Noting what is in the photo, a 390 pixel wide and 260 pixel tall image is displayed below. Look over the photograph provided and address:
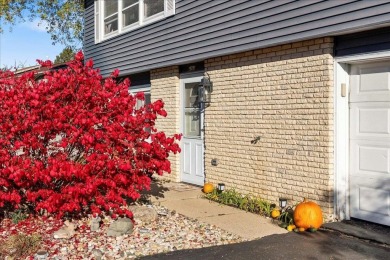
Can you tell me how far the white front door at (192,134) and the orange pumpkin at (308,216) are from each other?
3648mm

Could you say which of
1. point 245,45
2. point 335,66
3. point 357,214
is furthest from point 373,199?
point 245,45

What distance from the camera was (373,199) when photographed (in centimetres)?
628

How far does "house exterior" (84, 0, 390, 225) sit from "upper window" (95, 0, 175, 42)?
112 millimetres

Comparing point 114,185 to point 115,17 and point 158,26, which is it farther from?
point 115,17

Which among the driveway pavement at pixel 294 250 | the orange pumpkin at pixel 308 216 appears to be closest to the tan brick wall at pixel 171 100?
the orange pumpkin at pixel 308 216

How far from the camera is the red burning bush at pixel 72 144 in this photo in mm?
5953

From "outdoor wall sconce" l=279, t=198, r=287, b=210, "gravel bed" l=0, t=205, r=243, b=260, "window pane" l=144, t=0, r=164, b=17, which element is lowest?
"gravel bed" l=0, t=205, r=243, b=260

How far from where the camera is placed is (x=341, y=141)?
21.6 feet

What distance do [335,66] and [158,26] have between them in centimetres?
505

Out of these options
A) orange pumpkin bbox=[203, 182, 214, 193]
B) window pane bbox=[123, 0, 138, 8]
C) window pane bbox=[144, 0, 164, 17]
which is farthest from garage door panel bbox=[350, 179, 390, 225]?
window pane bbox=[123, 0, 138, 8]

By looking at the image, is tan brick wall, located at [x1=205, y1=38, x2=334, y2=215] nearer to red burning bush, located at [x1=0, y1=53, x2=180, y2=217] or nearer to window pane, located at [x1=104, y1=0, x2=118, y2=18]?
red burning bush, located at [x1=0, y1=53, x2=180, y2=217]

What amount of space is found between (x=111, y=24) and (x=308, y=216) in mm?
8775

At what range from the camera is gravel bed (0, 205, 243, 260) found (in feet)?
17.8

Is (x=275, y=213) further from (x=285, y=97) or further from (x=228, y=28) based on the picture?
(x=228, y=28)
